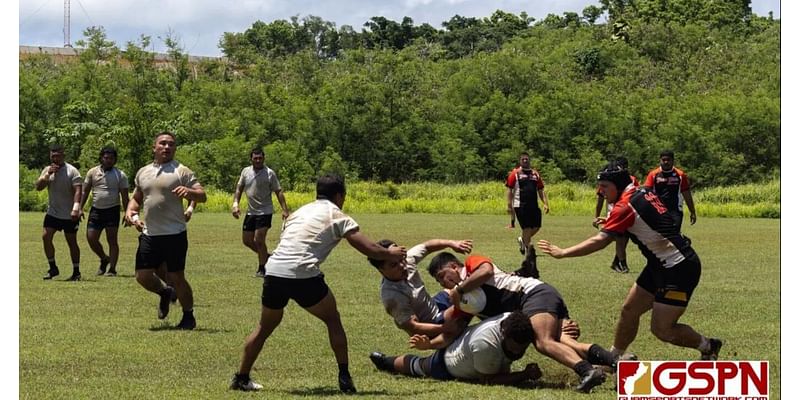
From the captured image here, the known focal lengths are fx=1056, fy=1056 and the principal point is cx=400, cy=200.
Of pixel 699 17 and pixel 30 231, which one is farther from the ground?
pixel 699 17

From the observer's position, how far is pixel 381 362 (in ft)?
29.6

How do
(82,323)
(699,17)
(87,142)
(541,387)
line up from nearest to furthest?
(541,387), (82,323), (87,142), (699,17)

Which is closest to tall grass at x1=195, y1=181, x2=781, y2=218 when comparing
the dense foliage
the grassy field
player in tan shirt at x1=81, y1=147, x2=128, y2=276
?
the dense foliage

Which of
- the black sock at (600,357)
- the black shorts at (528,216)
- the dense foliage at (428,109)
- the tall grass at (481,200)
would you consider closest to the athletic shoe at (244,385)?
the black sock at (600,357)

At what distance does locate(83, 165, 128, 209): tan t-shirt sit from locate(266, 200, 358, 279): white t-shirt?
8.96 meters

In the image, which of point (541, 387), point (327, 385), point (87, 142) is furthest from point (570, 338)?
point (87, 142)

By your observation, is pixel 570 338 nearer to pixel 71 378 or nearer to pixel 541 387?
pixel 541 387

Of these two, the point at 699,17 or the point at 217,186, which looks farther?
the point at 699,17

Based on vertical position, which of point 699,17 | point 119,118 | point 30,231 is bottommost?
point 30,231

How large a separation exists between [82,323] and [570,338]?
5.72m

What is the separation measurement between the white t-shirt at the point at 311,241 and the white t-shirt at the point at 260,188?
27.9 feet

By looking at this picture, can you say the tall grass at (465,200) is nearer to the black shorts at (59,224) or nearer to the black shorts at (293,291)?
the black shorts at (59,224)

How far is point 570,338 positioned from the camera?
850cm

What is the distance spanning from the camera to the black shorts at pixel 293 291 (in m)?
7.79
